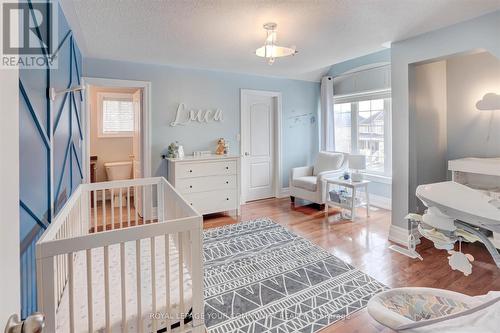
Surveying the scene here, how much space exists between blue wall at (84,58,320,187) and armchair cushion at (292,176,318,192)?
0.63 m

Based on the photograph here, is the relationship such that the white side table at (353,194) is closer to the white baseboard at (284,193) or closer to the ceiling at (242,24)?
the white baseboard at (284,193)

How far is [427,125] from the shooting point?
3230mm

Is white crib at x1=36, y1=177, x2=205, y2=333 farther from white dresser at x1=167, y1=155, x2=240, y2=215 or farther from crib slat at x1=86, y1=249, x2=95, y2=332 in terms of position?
white dresser at x1=167, y1=155, x2=240, y2=215

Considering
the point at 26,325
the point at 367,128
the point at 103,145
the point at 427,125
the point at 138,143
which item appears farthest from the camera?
the point at 103,145

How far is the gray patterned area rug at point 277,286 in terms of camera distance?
1.87 meters

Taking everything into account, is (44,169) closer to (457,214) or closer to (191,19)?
(191,19)

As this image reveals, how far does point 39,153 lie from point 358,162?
362 cm

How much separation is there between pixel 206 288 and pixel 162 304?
3.09ft

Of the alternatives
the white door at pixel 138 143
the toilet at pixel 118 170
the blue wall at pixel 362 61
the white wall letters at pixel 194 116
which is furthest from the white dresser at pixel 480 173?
the toilet at pixel 118 170

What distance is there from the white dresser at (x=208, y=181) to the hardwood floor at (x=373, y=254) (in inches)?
9.4

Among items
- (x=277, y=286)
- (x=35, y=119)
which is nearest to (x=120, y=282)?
(x=35, y=119)

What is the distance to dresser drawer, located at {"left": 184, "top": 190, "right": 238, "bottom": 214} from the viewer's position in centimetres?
389

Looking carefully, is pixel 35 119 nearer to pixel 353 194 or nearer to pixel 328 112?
pixel 353 194

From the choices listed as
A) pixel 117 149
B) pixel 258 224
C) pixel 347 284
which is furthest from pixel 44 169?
pixel 117 149
